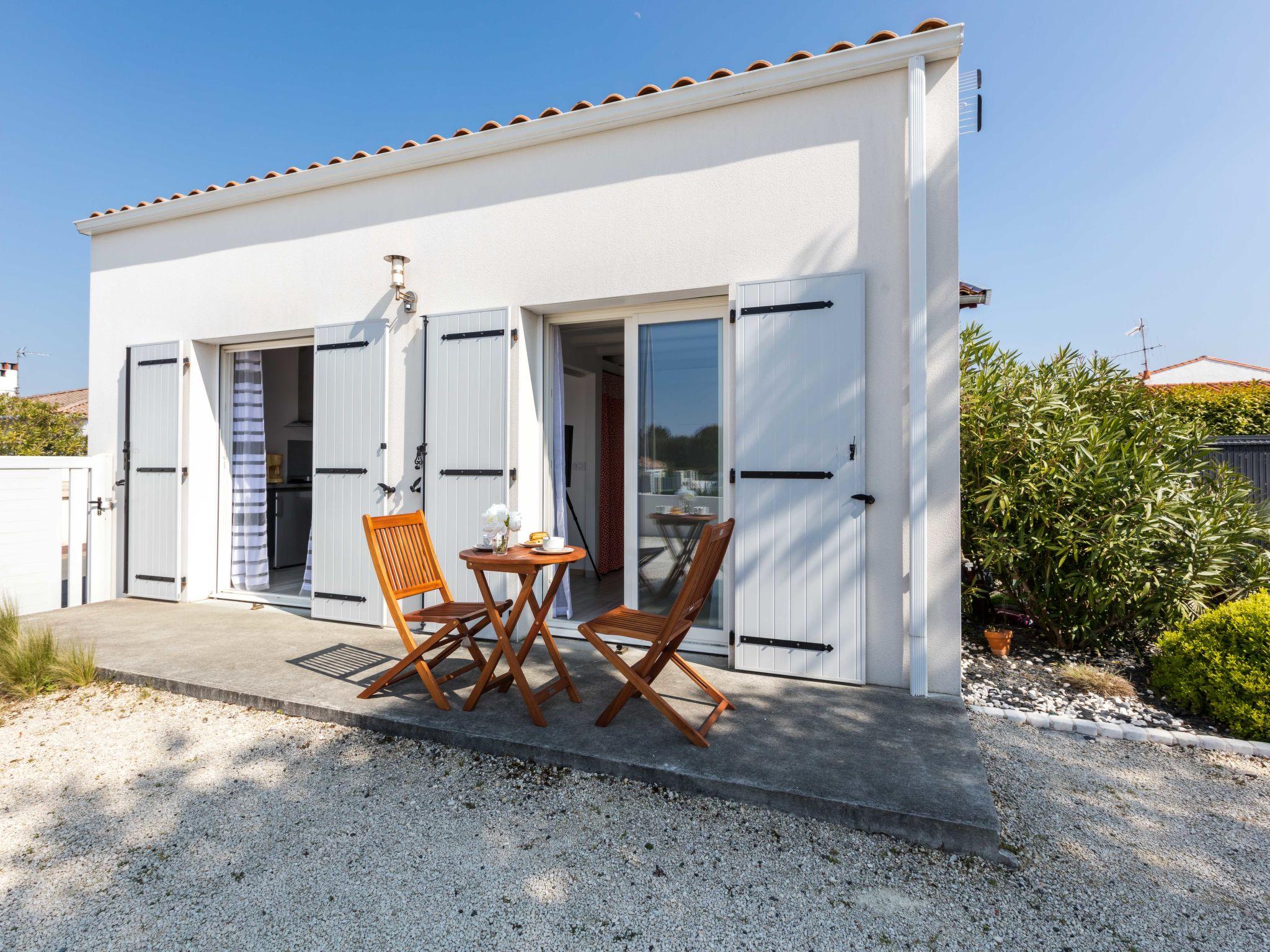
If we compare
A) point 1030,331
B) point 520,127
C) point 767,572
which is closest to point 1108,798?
point 767,572

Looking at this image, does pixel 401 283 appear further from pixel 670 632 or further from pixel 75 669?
pixel 670 632

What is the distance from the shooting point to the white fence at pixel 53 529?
4.53 metres

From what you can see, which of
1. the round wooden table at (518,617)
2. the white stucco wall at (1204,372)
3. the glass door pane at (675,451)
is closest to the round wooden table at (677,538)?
the glass door pane at (675,451)

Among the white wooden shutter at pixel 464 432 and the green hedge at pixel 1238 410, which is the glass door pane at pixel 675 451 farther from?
the green hedge at pixel 1238 410

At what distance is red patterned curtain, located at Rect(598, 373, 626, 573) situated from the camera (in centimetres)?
673

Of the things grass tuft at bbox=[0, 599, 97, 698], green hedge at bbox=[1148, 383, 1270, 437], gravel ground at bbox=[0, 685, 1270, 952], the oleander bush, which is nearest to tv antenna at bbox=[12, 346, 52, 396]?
grass tuft at bbox=[0, 599, 97, 698]

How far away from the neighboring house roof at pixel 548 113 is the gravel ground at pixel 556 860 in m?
3.50

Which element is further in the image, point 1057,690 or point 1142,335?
point 1142,335

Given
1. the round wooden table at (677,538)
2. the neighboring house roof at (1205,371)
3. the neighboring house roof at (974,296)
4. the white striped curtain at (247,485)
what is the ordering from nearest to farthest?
the round wooden table at (677,538), the neighboring house roof at (974,296), the white striped curtain at (247,485), the neighboring house roof at (1205,371)

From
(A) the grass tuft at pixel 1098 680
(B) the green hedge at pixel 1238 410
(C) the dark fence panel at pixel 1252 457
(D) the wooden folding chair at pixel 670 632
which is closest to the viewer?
(D) the wooden folding chair at pixel 670 632

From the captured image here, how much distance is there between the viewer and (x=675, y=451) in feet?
12.6

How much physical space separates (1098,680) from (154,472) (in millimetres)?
6774

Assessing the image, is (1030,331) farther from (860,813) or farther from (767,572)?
(860,813)

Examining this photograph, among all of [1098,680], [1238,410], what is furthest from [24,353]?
[1238,410]
